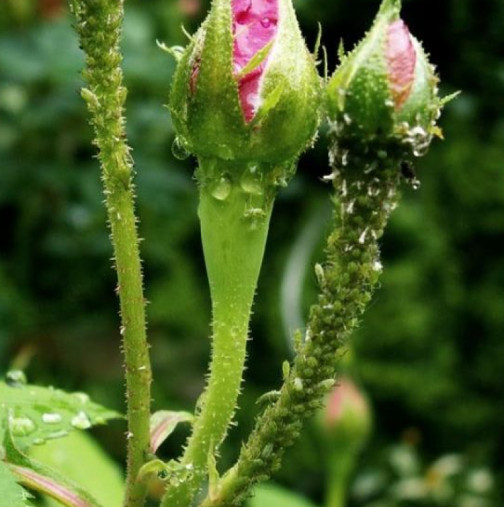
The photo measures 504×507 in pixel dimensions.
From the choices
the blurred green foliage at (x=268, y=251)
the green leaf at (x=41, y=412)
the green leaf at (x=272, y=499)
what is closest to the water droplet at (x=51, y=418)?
the green leaf at (x=41, y=412)

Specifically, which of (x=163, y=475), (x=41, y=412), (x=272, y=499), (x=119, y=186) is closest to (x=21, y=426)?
(x=41, y=412)

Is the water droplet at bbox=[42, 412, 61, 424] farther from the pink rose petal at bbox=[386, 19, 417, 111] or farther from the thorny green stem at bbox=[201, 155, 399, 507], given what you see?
the pink rose petal at bbox=[386, 19, 417, 111]

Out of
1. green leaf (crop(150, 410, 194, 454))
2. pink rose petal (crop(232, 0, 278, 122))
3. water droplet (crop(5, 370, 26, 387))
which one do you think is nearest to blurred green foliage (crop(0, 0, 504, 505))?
water droplet (crop(5, 370, 26, 387))

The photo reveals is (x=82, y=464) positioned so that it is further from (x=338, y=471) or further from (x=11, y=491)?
(x=11, y=491)

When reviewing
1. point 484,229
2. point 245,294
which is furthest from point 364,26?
point 245,294

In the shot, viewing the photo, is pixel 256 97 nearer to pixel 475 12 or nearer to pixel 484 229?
pixel 475 12

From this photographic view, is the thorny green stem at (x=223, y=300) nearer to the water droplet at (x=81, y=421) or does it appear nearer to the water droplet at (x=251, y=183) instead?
the water droplet at (x=251, y=183)
